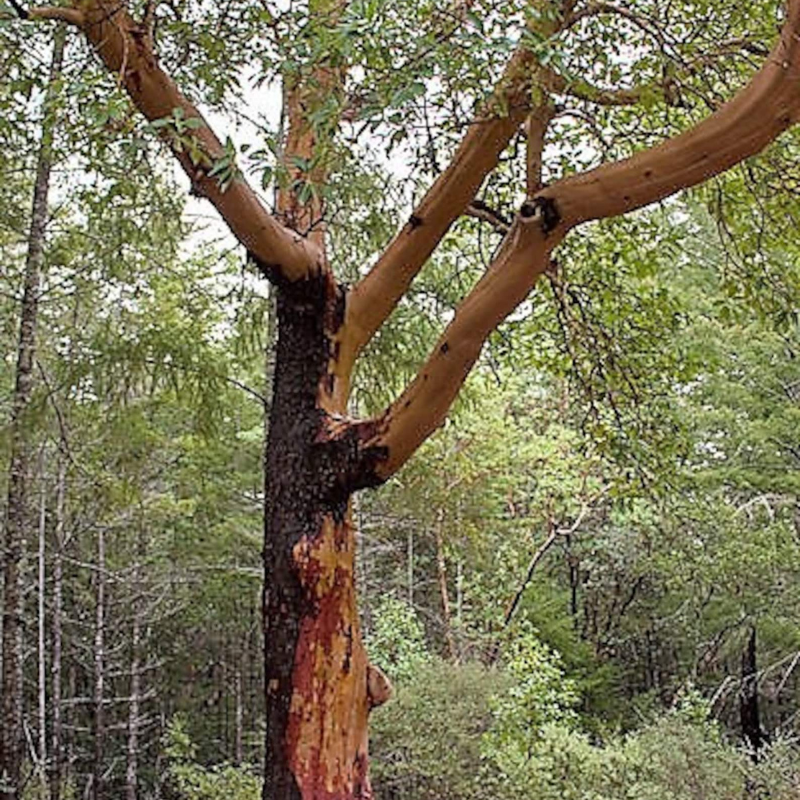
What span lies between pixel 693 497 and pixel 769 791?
232cm

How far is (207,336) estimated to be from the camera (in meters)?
5.02

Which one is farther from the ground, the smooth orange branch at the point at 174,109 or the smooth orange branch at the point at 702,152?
the smooth orange branch at the point at 174,109

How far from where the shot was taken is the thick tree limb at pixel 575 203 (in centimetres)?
204

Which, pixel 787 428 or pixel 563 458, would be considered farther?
pixel 563 458

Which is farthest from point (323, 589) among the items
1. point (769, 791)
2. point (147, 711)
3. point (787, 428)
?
point (147, 711)

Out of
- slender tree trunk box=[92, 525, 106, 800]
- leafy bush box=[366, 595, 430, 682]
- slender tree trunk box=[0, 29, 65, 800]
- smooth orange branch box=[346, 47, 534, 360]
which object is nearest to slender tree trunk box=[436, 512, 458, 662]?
leafy bush box=[366, 595, 430, 682]

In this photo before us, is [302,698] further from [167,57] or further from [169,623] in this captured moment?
[169,623]

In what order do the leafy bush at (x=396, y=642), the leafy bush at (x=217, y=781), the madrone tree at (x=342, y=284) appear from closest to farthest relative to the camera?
A: the madrone tree at (x=342, y=284), the leafy bush at (x=217, y=781), the leafy bush at (x=396, y=642)

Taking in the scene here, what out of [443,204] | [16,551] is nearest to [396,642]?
[16,551]

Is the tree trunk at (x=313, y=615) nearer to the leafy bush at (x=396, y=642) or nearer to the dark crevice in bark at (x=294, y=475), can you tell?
the dark crevice in bark at (x=294, y=475)

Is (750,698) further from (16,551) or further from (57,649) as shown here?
(16,551)

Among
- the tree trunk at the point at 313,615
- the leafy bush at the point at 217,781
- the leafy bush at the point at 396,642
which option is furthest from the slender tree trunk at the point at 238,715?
the tree trunk at the point at 313,615

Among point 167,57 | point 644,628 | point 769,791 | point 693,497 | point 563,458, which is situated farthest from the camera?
point 644,628

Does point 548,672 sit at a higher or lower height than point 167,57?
lower
